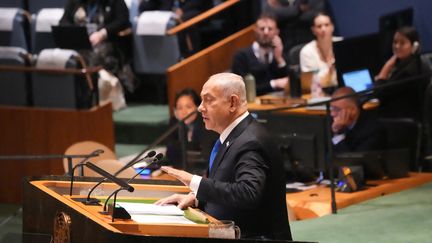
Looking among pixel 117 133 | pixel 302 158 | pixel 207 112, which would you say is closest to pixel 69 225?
pixel 207 112

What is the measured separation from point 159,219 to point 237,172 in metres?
0.38

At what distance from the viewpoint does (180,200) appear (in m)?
4.35

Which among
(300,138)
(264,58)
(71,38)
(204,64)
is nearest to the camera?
(300,138)

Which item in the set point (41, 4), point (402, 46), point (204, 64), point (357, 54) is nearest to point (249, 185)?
point (402, 46)

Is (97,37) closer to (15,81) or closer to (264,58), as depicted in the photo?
(15,81)

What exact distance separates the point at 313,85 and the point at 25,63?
9.09ft

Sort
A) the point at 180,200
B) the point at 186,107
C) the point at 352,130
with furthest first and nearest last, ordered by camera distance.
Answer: the point at 186,107, the point at 352,130, the point at 180,200

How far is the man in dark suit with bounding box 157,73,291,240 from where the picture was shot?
4141 millimetres

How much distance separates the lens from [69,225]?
4.10 meters

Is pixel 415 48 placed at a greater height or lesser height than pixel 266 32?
lesser

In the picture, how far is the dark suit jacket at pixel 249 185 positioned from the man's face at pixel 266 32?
5141 millimetres

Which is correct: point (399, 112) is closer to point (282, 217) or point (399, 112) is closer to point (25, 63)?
point (25, 63)

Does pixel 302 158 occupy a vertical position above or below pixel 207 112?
below

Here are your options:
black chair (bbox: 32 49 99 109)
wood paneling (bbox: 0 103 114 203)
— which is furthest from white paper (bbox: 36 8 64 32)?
wood paneling (bbox: 0 103 114 203)
